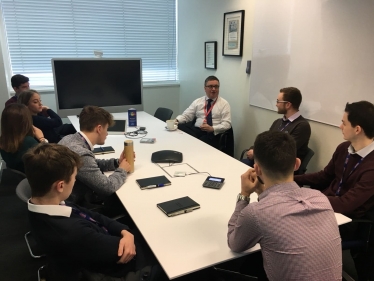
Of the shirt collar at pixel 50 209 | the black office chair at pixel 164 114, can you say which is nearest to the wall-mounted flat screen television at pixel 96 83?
the black office chair at pixel 164 114

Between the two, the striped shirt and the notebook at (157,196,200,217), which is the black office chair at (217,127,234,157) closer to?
the notebook at (157,196,200,217)

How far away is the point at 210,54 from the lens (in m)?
4.32

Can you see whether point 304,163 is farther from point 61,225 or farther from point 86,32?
point 86,32

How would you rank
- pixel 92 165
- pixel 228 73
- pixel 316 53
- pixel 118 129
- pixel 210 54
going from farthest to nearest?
pixel 210 54 → pixel 228 73 → pixel 118 129 → pixel 316 53 → pixel 92 165

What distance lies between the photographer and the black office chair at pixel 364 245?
173 centimetres

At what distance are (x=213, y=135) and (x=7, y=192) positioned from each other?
248 cm

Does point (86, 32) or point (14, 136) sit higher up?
point (86, 32)

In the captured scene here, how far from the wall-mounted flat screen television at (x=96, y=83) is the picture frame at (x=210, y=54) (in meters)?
1.09

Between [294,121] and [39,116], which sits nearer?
[294,121]

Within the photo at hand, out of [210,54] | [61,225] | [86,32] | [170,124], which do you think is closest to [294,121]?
[170,124]

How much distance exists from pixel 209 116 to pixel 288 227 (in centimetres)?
279

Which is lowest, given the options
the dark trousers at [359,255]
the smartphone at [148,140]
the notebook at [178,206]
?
the dark trousers at [359,255]

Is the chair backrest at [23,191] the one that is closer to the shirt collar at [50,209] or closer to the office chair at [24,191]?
the office chair at [24,191]

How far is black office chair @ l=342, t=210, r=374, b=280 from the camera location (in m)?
1.73
